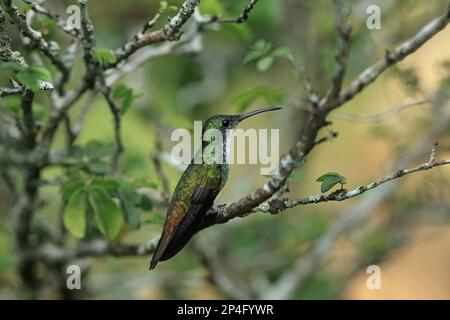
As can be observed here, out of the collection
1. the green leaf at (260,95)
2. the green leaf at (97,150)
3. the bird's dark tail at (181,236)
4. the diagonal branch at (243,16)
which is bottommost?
the bird's dark tail at (181,236)

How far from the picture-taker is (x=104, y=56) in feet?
9.59

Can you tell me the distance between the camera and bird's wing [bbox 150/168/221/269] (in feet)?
8.47

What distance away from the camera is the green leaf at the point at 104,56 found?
2.88 m

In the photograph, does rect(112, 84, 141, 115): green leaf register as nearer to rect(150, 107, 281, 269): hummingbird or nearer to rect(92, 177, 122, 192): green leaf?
rect(92, 177, 122, 192): green leaf

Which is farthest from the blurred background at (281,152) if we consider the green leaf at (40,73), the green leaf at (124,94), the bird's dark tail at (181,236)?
the green leaf at (40,73)

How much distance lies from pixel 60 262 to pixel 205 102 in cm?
335

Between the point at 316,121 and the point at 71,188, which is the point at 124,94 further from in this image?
the point at 316,121

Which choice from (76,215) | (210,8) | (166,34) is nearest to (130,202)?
(76,215)

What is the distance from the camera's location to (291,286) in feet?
16.6

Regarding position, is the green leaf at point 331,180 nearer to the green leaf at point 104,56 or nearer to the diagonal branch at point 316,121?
the diagonal branch at point 316,121

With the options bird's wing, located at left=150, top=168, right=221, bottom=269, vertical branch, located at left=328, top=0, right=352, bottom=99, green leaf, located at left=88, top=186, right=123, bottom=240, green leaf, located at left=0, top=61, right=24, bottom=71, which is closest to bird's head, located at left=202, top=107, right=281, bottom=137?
bird's wing, located at left=150, top=168, right=221, bottom=269

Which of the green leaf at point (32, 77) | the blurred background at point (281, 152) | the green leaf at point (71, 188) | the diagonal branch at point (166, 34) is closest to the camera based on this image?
the green leaf at point (32, 77)
